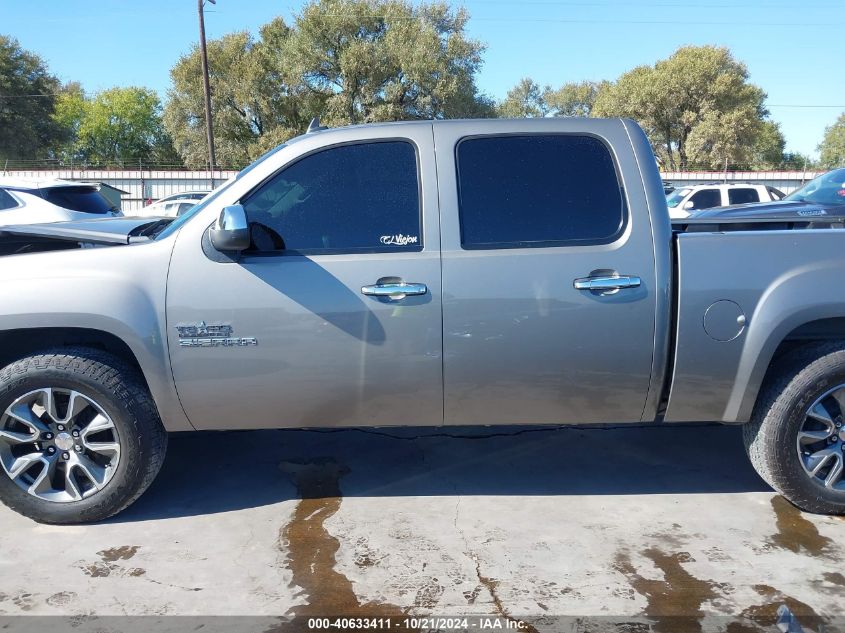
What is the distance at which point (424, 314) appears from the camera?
3.29 metres

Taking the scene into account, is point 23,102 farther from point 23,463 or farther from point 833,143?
point 833,143

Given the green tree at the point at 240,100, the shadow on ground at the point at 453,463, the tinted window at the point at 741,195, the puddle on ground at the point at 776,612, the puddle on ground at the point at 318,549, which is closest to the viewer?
the puddle on ground at the point at 776,612

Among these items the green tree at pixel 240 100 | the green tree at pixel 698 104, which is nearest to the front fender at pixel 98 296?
the green tree at pixel 240 100

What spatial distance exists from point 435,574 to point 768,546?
1.60 metres

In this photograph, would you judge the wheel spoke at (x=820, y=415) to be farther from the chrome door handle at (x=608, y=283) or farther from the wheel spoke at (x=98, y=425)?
the wheel spoke at (x=98, y=425)

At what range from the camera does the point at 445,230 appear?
335 centimetres

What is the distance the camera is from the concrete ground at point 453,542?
9.35 ft

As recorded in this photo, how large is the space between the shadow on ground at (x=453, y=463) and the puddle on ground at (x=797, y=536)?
33cm

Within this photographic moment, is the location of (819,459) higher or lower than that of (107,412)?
lower

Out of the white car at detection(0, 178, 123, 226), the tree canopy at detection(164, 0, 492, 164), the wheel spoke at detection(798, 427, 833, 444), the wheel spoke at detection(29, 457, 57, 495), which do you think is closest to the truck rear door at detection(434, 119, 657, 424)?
the wheel spoke at detection(798, 427, 833, 444)

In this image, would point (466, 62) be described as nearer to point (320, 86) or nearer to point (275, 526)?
point (320, 86)

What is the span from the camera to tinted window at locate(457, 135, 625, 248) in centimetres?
338

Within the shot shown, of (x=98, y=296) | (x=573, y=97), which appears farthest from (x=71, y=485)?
(x=573, y=97)

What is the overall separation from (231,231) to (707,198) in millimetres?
15890
